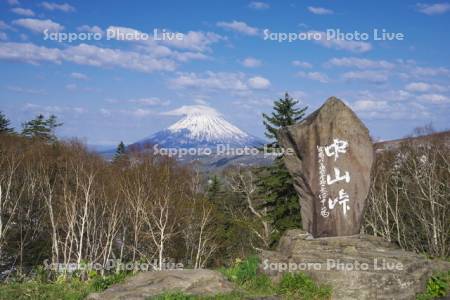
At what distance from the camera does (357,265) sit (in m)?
9.31

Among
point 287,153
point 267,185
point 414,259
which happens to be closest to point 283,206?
point 267,185

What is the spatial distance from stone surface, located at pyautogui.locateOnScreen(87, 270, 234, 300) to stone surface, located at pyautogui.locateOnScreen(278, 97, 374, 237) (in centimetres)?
320

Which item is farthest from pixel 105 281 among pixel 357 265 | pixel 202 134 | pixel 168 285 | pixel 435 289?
pixel 202 134

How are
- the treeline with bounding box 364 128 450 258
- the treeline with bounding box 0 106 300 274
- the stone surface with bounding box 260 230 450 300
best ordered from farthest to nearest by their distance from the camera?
the treeline with bounding box 0 106 300 274 < the treeline with bounding box 364 128 450 258 < the stone surface with bounding box 260 230 450 300

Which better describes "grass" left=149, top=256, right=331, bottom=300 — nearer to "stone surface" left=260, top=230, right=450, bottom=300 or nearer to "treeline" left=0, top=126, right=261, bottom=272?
"stone surface" left=260, top=230, right=450, bottom=300

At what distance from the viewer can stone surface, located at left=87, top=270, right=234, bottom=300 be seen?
27.2 feet

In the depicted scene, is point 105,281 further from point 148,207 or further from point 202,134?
point 202,134

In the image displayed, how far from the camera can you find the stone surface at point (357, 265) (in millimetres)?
8969

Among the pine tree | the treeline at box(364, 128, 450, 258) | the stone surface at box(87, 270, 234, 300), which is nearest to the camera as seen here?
the stone surface at box(87, 270, 234, 300)

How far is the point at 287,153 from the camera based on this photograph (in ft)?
38.2

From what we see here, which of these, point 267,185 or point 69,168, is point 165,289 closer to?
point 267,185

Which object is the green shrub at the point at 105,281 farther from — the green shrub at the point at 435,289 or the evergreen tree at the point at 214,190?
the evergreen tree at the point at 214,190

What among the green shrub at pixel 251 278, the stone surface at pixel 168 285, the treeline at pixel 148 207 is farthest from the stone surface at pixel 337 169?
the treeline at pixel 148 207

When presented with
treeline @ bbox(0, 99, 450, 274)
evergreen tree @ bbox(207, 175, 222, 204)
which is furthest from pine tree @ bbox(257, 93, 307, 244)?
evergreen tree @ bbox(207, 175, 222, 204)
